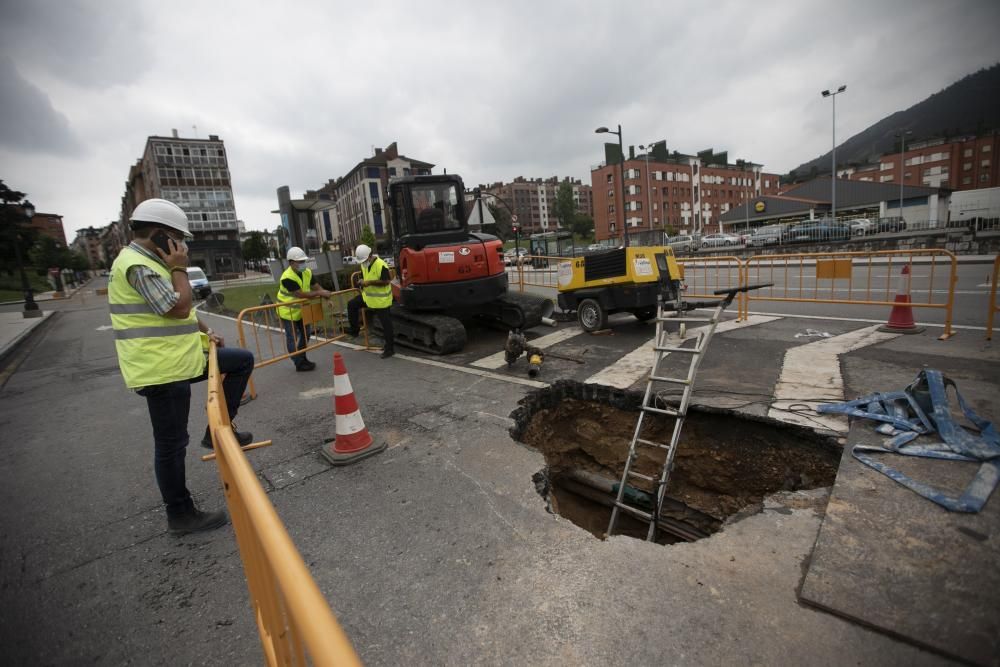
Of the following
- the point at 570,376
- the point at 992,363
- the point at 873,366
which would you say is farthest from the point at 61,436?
the point at 992,363

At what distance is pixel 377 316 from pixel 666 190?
68061 millimetres

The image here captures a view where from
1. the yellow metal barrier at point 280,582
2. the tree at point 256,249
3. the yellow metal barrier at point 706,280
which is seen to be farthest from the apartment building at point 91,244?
the yellow metal barrier at point 280,582

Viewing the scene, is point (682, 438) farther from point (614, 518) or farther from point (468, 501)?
point (468, 501)

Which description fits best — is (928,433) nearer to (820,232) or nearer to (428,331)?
(428,331)

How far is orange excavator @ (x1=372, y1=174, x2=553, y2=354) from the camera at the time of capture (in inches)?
291

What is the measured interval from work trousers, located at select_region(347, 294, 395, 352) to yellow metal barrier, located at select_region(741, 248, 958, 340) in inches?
243

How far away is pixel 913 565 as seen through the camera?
Result: 7.50 ft

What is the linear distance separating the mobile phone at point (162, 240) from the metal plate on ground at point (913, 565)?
13.2 feet

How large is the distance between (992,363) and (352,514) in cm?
664

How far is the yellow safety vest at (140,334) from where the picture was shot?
284cm

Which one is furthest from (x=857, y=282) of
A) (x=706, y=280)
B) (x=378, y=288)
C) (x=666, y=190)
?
(x=666, y=190)

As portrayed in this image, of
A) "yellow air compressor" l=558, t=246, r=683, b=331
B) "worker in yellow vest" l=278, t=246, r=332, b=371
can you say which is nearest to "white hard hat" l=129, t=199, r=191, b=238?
"worker in yellow vest" l=278, t=246, r=332, b=371

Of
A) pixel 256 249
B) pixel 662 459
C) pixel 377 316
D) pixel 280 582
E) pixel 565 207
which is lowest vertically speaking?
pixel 662 459

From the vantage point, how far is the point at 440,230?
7.92 meters
